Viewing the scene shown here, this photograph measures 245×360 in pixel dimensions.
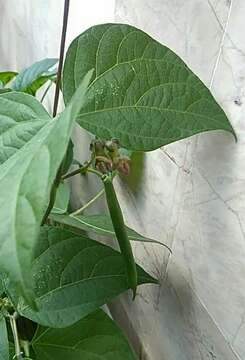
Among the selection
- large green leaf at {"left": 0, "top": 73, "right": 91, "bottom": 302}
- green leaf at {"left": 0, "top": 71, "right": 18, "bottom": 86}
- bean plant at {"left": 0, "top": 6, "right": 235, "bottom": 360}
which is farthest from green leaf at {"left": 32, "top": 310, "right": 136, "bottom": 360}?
green leaf at {"left": 0, "top": 71, "right": 18, "bottom": 86}

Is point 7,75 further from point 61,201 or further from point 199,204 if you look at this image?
point 199,204

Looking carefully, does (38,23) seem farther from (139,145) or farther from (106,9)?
(139,145)

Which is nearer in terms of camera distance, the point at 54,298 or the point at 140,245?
the point at 54,298

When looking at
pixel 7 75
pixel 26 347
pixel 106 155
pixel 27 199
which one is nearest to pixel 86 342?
pixel 26 347

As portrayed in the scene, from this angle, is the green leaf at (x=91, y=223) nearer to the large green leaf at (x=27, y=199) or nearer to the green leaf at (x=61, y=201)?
the green leaf at (x=61, y=201)

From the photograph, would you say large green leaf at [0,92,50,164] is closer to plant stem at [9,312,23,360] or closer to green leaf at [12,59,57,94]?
plant stem at [9,312,23,360]

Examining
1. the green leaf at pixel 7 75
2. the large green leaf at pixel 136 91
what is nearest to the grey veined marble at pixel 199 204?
the large green leaf at pixel 136 91

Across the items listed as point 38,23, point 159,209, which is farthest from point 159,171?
point 38,23
